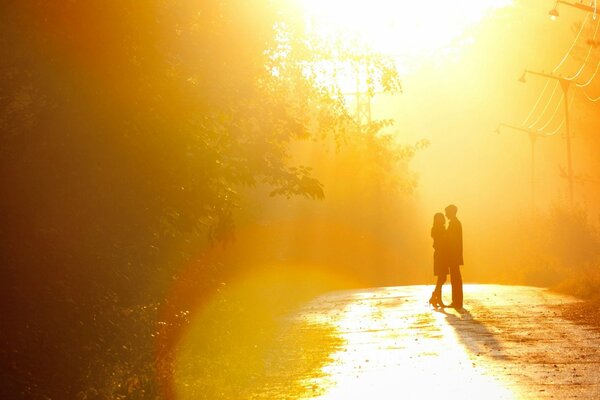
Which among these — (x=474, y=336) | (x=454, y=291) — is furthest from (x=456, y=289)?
(x=474, y=336)

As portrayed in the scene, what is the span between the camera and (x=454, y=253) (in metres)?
22.7

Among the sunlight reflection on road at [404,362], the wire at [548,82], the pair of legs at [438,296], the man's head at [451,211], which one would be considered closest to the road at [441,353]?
the sunlight reflection on road at [404,362]

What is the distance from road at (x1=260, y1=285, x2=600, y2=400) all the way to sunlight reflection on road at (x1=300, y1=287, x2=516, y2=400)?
0.01m

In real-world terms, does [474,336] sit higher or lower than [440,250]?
lower

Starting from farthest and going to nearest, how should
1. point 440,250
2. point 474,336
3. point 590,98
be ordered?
point 590,98 < point 440,250 < point 474,336

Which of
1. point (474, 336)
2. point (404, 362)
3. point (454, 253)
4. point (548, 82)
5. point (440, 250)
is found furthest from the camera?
point (548, 82)

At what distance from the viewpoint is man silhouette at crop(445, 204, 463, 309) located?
22.2 meters

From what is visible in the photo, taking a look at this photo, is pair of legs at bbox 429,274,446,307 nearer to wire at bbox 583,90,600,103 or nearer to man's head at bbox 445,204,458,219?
man's head at bbox 445,204,458,219

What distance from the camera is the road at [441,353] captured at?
37.2 ft

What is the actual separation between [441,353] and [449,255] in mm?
8490

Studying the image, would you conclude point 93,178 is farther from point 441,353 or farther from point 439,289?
point 439,289

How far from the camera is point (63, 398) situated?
1016cm

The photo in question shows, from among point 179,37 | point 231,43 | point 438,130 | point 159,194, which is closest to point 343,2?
point 231,43

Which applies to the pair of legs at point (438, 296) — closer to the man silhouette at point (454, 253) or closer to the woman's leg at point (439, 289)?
the woman's leg at point (439, 289)
